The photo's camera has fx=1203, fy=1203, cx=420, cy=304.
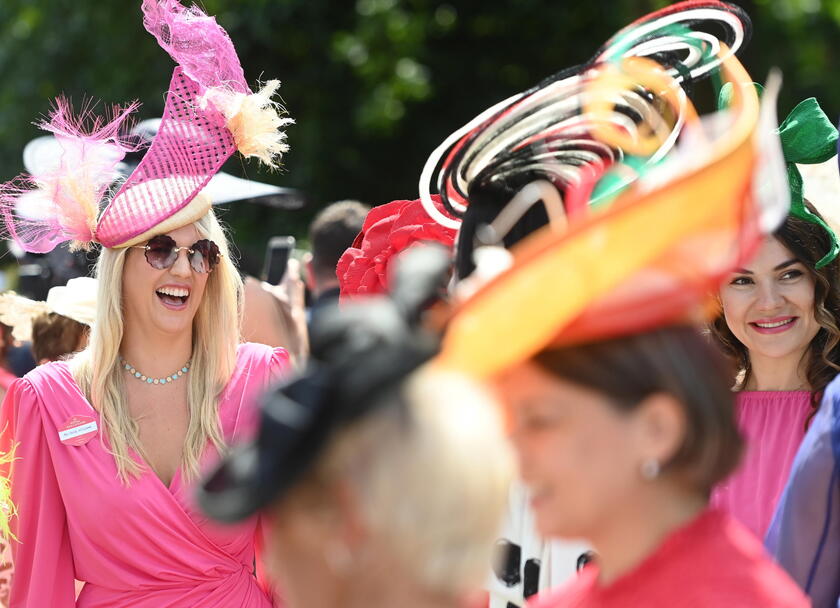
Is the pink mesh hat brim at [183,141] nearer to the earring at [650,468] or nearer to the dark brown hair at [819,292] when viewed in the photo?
the dark brown hair at [819,292]

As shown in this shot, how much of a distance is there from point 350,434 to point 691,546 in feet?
1.93

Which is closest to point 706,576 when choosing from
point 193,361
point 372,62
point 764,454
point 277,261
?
point 764,454

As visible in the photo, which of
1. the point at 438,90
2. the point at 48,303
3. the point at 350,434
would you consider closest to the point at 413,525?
the point at 350,434

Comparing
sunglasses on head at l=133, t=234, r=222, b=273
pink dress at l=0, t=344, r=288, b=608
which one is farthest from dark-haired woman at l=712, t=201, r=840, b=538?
sunglasses on head at l=133, t=234, r=222, b=273

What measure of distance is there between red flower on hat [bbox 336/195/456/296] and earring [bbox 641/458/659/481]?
6.25 feet

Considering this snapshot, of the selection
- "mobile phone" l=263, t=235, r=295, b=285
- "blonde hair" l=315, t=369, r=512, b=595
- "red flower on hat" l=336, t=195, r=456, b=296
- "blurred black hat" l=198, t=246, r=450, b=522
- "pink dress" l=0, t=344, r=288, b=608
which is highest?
"blurred black hat" l=198, t=246, r=450, b=522

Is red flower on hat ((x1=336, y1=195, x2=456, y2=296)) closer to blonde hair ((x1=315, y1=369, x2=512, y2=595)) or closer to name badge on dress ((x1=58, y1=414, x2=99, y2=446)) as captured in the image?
name badge on dress ((x1=58, y1=414, x2=99, y2=446))

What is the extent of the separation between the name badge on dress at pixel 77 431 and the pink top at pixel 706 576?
2119mm

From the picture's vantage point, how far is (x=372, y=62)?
34.0 ft

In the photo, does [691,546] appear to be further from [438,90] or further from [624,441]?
[438,90]

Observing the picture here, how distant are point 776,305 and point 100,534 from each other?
6.53ft

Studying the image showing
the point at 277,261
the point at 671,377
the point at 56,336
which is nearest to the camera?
the point at 671,377

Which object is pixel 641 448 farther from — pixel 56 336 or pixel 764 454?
pixel 56 336

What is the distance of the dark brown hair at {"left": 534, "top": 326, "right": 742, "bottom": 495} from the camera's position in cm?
157
